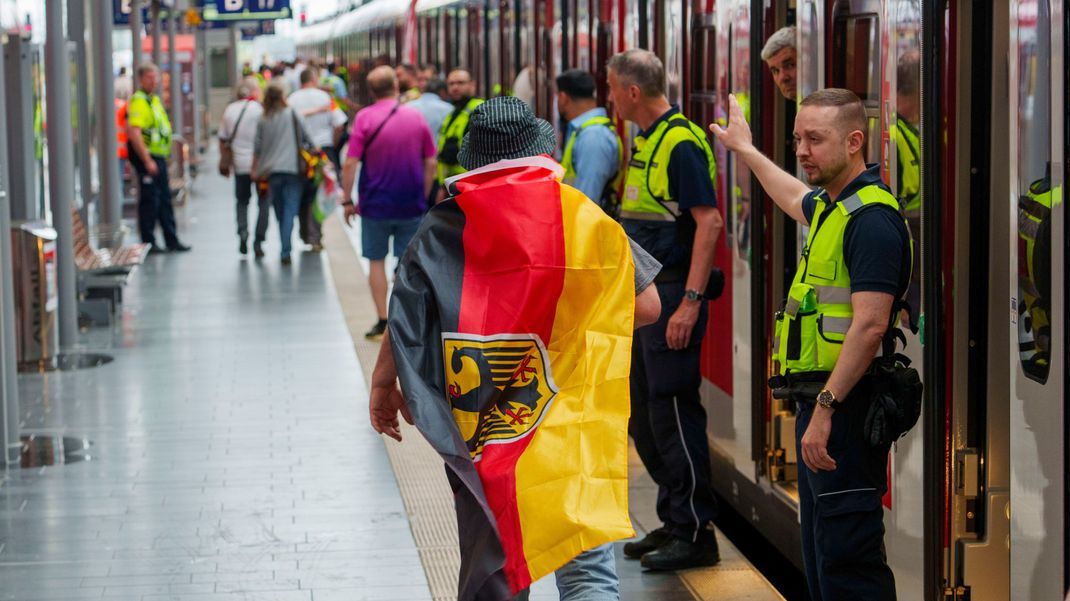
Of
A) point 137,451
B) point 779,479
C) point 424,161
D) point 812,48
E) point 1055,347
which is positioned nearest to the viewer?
point 1055,347

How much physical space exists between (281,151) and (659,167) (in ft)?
32.7

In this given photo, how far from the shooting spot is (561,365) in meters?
4.10

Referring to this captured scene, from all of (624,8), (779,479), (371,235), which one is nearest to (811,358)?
(779,479)

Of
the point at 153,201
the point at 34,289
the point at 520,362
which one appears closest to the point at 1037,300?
the point at 520,362

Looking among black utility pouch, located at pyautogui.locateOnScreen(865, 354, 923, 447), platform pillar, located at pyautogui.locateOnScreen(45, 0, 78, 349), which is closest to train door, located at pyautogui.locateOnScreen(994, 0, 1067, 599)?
black utility pouch, located at pyautogui.locateOnScreen(865, 354, 923, 447)

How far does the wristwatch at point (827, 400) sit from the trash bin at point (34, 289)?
7092mm

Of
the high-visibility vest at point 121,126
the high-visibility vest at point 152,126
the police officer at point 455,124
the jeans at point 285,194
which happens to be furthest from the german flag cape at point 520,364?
the high-visibility vest at point 121,126

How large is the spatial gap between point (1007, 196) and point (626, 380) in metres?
1.09

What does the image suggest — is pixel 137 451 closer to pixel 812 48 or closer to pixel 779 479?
pixel 779 479

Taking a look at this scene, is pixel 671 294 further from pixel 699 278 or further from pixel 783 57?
pixel 783 57

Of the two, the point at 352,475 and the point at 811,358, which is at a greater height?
the point at 811,358

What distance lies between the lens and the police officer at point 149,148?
1611cm

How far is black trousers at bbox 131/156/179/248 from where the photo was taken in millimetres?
16438

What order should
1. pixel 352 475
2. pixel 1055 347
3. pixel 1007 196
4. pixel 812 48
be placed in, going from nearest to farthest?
pixel 1055 347, pixel 1007 196, pixel 812 48, pixel 352 475
